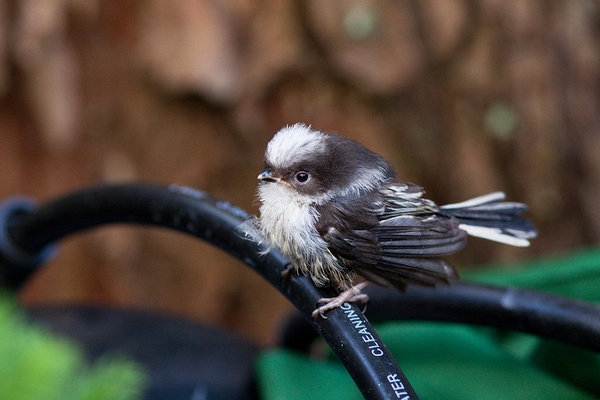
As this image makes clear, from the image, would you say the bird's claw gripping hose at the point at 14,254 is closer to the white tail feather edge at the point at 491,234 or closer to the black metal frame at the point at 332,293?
the black metal frame at the point at 332,293

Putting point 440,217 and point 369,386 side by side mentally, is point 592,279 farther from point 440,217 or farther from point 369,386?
point 369,386

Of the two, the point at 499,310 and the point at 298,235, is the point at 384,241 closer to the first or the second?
the point at 298,235

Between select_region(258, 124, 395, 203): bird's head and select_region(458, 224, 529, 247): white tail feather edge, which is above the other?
select_region(258, 124, 395, 203): bird's head

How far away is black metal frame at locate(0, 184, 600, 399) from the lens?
724mm

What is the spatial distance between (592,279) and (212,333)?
1192 mm

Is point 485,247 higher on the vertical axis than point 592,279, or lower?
higher

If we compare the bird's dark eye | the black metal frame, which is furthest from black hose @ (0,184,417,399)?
the bird's dark eye

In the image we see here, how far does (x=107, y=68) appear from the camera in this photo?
2.58 metres

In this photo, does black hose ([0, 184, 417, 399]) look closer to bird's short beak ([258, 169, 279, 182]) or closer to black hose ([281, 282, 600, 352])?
bird's short beak ([258, 169, 279, 182])

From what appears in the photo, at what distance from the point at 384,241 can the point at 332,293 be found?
139mm

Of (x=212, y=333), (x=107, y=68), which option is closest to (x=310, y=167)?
(x=212, y=333)

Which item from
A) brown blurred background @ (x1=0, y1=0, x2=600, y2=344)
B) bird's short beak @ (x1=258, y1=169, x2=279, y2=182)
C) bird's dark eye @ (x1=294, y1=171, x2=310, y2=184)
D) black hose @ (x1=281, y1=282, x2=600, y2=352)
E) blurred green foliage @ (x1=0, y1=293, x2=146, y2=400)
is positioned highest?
brown blurred background @ (x1=0, y1=0, x2=600, y2=344)

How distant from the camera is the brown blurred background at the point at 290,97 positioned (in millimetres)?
2391

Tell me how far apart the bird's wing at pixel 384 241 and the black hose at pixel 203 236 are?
9cm
